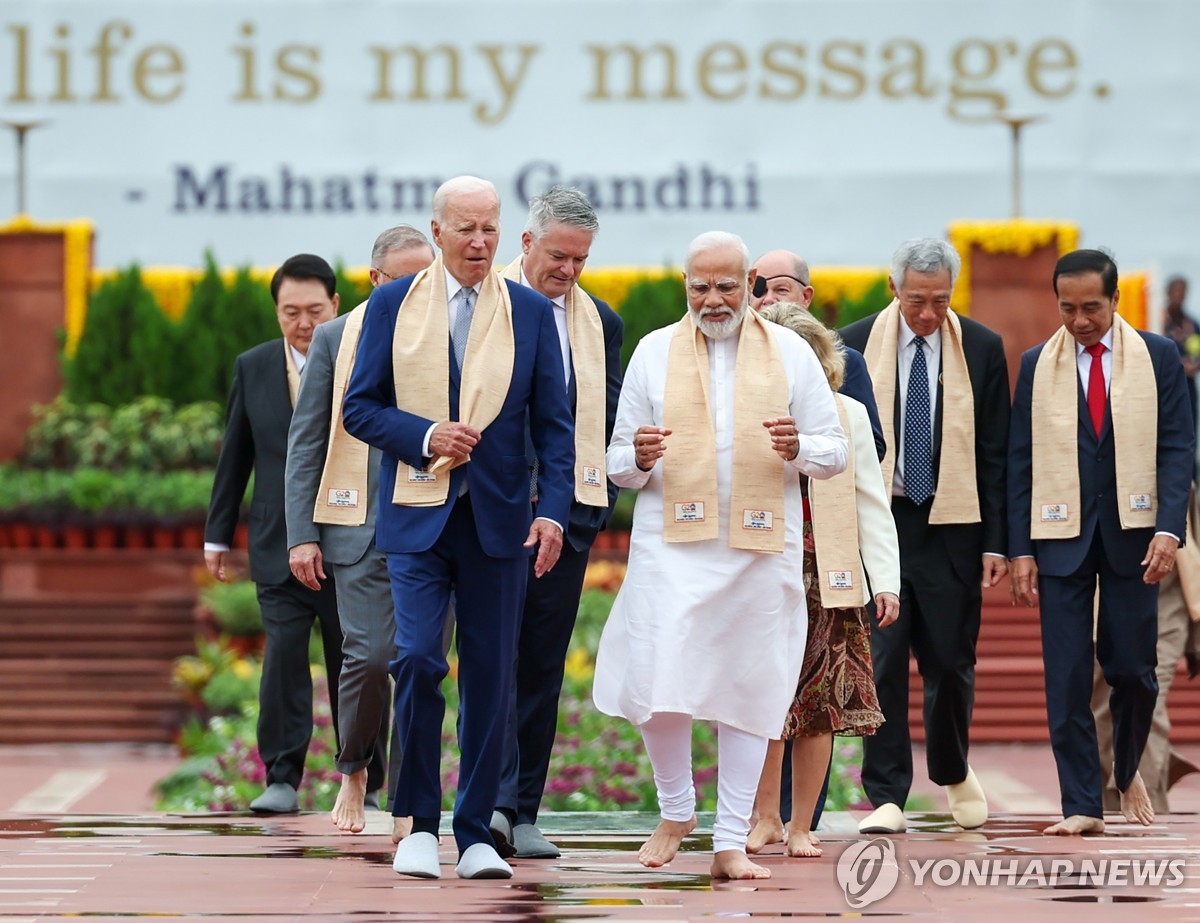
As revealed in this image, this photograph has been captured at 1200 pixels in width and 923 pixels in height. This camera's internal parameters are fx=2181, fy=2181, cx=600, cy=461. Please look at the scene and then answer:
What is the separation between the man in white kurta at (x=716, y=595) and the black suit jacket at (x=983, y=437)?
139 centimetres

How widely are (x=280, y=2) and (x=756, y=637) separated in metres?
16.0

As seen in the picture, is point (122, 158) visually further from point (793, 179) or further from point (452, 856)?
point (452, 856)

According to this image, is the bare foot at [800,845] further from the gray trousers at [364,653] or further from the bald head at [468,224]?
the bald head at [468,224]

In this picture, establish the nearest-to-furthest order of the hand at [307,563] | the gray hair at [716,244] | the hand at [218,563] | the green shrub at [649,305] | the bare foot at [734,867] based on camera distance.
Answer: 1. the bare foot at [734,867]
2. the gray hair at [716,244]
3. the hand at [307,563]
4. the hand at [218,563]
5. the green shrub at [649,305]

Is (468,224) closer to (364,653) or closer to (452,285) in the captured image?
(452,285)

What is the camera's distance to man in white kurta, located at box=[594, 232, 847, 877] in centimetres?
590

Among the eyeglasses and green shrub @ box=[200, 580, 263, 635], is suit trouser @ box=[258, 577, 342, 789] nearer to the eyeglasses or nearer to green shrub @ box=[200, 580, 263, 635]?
the eyeglasses

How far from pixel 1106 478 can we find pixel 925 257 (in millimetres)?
957

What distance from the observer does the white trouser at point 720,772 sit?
5.88 meters

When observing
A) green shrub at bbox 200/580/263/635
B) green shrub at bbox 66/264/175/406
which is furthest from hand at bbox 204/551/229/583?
green shrub at bbox 66/264/175/406

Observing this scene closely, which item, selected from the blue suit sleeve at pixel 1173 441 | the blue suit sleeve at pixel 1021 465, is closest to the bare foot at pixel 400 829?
the blue suit sleeve at pixel 1021 465

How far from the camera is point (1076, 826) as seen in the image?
6953 mm

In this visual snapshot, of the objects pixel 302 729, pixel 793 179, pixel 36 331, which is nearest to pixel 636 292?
pixel 793 179

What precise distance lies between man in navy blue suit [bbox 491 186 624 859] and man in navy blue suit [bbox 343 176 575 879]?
1.43 feet
